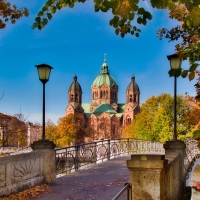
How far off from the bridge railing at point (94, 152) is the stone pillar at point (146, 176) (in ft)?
21.7

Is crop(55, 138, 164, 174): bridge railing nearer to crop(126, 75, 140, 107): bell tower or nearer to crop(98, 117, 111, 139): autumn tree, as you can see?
crop(98, 117, 111, 139): autumn tree

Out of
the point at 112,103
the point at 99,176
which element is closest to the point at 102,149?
the point at 99,176

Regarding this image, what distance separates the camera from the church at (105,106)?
324 ft

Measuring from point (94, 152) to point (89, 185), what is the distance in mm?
6852

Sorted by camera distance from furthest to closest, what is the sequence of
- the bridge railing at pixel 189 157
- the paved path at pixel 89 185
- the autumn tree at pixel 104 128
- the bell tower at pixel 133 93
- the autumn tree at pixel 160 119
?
the bell tower at pixel 133 93 → the autumn tree at pixel 104 128 → the autumn tree at pixel 160 119 → the bridge railing at pixel 189 157 → the paved path at pixel 89 185

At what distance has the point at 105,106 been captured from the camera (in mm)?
112500

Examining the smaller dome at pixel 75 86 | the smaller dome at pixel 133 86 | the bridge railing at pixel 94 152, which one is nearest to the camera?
the bridge railing at pixel 94 152

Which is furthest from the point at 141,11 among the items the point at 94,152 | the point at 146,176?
the point at 94,152

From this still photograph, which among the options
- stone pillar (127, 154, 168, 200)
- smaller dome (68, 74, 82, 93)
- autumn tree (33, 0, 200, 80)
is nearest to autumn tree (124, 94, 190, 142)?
stone pillar (127, 154, 168, 200)

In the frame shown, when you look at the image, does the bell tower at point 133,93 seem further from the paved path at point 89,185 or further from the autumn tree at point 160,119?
the paved path at point 89,185

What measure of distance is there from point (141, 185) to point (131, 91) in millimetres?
105997

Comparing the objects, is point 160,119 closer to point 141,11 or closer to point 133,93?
point 141,11

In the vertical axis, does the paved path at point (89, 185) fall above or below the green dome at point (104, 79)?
below

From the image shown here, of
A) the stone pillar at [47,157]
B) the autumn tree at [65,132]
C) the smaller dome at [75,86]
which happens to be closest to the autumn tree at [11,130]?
the stone pillar at [47,157]
